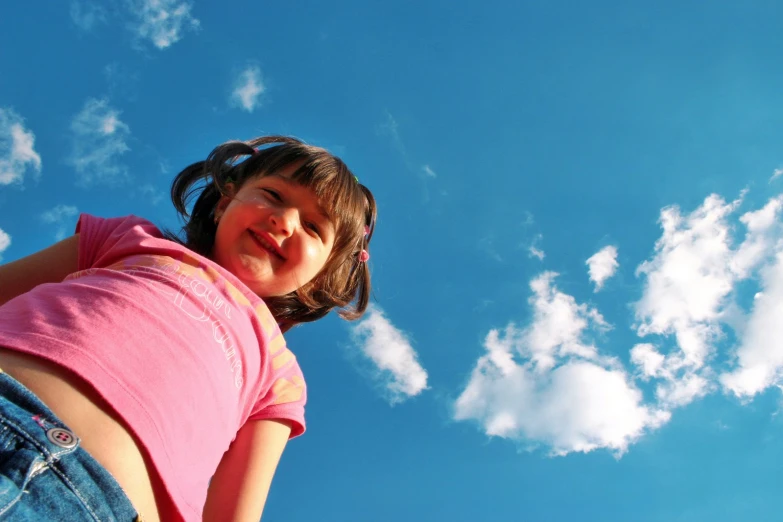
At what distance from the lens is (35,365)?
150 centimetres

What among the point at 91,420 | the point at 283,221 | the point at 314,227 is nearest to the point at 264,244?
the point at 283,221

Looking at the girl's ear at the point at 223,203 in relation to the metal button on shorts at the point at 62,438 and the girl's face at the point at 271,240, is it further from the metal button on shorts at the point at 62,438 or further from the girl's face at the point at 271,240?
the metal button on shorts at the point at 62,438

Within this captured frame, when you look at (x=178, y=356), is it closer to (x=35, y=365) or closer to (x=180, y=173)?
(x=35, y=365)

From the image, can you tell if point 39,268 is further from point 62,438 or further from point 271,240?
point 62,438

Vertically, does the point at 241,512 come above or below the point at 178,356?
below

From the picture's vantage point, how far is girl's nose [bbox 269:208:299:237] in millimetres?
2648

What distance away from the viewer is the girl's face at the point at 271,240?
2.65 metres

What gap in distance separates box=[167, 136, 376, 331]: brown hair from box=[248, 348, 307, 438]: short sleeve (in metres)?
0.70

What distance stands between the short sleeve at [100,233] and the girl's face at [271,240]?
1.22 ft

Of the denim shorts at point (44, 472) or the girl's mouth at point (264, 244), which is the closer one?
the denim shorts at point (44, 472)

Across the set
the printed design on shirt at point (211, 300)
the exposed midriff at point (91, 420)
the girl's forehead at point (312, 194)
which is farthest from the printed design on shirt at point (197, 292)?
the girl's forehead at point (312, 194)

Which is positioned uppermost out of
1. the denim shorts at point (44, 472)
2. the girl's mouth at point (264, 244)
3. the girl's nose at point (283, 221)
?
the girl's nose at point (283, 221)

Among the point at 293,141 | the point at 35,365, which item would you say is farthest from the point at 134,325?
the point at 293,141

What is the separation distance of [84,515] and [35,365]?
1.58 feet
